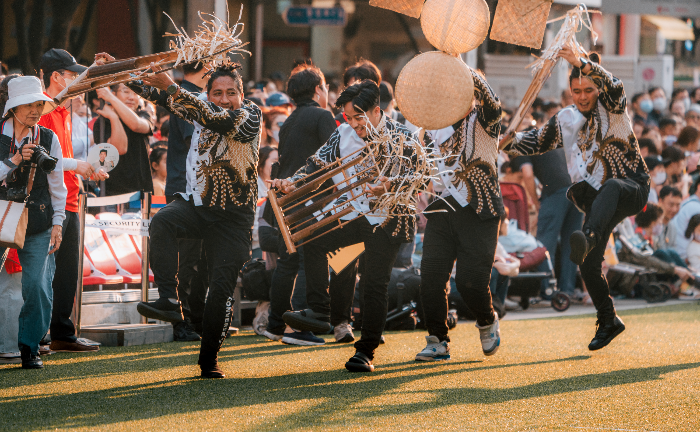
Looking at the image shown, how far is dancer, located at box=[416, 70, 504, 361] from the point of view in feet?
19.2

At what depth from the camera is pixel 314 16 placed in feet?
58.9

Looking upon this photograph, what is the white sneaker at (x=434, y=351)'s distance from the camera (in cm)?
605

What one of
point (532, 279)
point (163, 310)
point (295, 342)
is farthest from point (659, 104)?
point (163, 310)

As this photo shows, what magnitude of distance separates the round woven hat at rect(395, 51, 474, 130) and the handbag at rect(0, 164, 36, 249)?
235cm

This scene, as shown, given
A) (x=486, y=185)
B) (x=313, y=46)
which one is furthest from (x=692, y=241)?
(x=313, y=46)

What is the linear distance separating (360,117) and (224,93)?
2.90ft

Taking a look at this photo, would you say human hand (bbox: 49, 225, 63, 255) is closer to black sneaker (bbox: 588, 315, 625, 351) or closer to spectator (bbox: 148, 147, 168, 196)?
spectator (bbox: 148, 147, 168, 196)

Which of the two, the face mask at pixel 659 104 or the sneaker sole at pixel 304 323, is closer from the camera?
the sneaker sole at pixel 304 323

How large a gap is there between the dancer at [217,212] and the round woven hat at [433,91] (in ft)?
3.13

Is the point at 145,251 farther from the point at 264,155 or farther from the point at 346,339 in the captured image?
the point at 346,339

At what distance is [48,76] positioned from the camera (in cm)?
630

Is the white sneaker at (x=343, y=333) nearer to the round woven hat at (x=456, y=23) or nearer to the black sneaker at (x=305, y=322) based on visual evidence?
the black sneaker at (x=305, y=322)

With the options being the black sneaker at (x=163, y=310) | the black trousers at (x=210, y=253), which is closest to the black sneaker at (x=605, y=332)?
the black trousers at (x=210, y=253)

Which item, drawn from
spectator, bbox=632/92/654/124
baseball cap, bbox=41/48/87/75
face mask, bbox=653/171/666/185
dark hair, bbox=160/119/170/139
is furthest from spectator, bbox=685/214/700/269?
baseball cap, bbox=41/48/87/75
